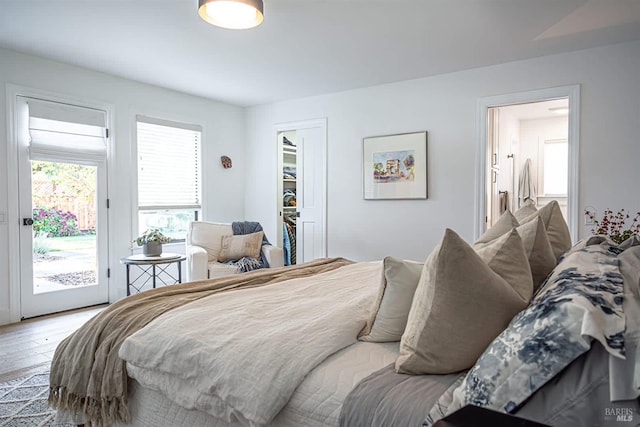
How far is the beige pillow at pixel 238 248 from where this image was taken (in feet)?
15.0

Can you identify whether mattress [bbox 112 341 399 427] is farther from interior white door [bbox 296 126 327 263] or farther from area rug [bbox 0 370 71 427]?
interior white door [bbox 296 126 327 263]

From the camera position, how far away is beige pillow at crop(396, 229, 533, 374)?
1.09m

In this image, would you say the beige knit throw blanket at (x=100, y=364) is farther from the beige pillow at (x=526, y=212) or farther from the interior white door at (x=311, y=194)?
the interior white door at (x=311, y=194)

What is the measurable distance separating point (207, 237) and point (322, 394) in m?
3.59

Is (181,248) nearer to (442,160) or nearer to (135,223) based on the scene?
(135,223)

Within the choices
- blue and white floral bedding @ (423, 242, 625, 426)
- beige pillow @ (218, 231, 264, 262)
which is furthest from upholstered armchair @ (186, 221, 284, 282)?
blue and white floral bedding @ (423, 242, 625, 426)

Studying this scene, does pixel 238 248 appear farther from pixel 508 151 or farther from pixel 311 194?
pixel 508 151

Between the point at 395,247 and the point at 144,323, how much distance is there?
3613mm

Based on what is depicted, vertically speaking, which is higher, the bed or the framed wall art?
the framed wall art

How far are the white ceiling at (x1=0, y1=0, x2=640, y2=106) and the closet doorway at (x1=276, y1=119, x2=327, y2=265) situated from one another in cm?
105

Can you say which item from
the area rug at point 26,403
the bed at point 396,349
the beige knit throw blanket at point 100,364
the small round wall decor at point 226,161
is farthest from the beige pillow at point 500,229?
the small round wall decor at point 226,161

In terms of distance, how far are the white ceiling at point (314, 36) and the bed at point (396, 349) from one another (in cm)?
197

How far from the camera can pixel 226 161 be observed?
600 cm

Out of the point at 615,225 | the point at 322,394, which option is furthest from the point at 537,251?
the point at 615,225
